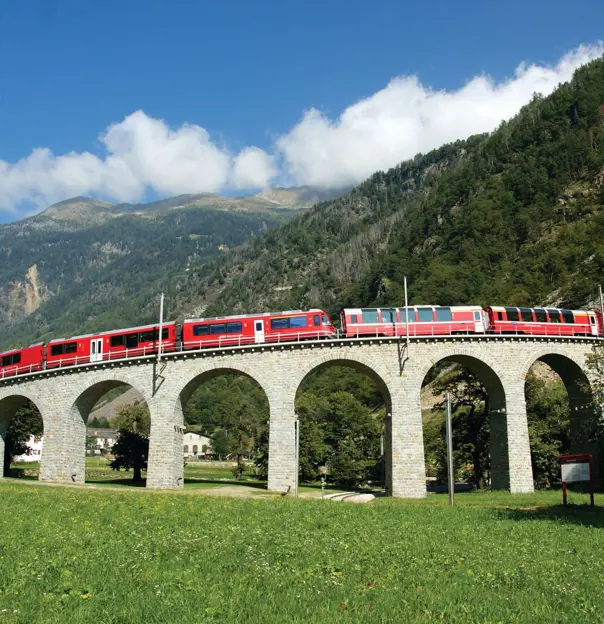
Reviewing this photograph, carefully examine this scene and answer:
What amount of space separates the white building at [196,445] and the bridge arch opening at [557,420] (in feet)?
334

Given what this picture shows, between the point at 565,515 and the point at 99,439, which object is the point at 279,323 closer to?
the point at 565,515

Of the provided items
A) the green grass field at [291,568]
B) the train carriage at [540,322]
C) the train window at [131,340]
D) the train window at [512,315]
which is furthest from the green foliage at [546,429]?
the train window at [131,340]

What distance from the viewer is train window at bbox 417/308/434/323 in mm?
46406

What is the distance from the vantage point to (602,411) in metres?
31.9

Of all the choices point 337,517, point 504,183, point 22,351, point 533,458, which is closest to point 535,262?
point 504,183

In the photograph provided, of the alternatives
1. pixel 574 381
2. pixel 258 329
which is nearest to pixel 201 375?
pixel 258 329

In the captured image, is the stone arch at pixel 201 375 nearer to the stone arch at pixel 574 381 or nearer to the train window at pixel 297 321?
the train window at pixel 297 321

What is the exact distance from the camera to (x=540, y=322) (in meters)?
48.2

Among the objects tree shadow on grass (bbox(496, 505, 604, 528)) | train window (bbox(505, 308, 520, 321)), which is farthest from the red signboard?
train window (bbox(505, 308, 520, 321))

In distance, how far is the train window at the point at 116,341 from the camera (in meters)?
50.1

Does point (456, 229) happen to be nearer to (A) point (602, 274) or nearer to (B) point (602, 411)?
(A) point (602, 274)

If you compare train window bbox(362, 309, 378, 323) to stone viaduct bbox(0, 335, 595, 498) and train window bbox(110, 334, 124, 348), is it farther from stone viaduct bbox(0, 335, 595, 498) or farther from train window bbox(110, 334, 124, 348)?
train window bbox(110, 334, 124, 348)

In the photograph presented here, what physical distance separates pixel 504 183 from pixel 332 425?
268 ft

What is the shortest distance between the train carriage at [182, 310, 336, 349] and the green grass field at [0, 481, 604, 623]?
24.4 meters
